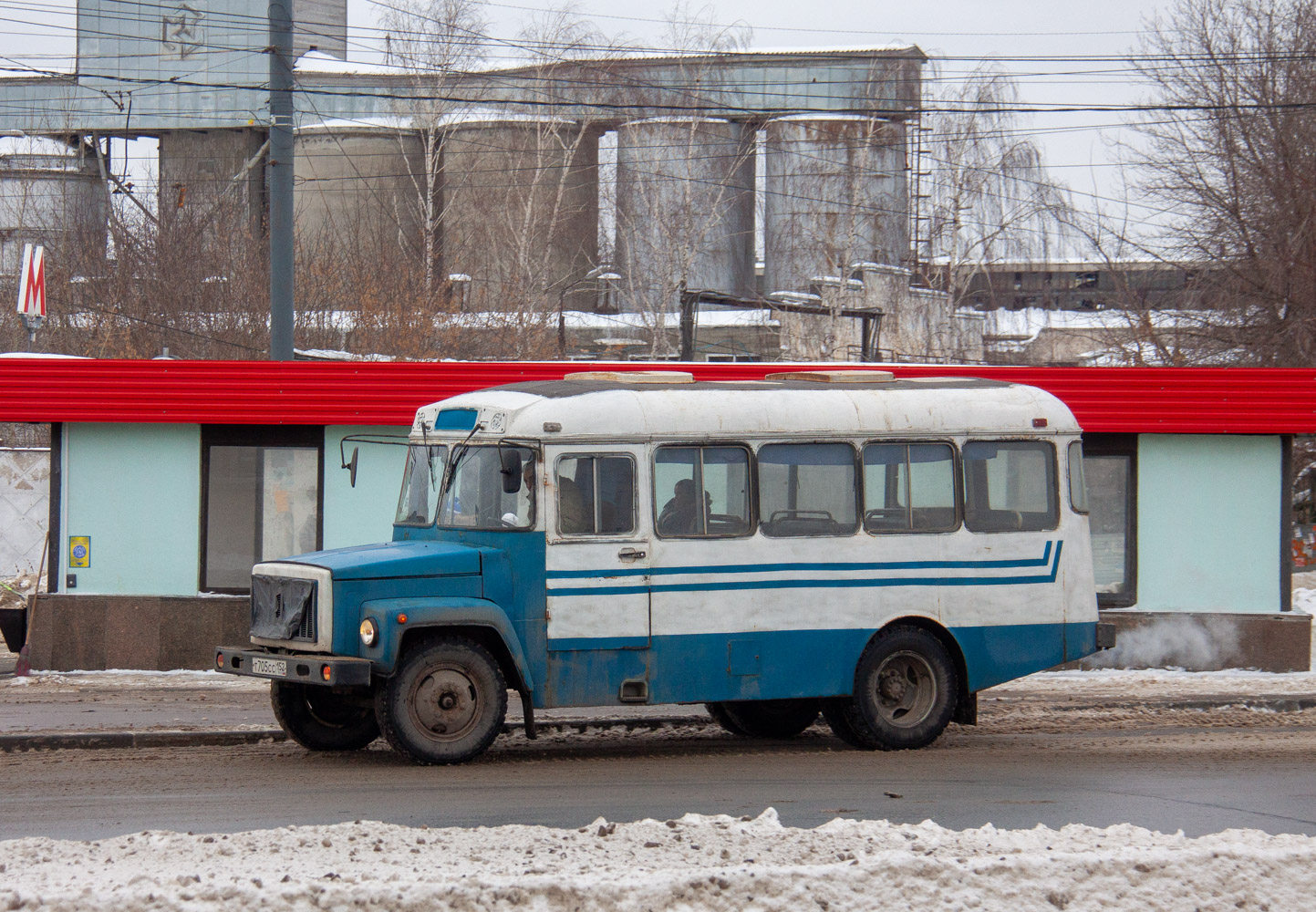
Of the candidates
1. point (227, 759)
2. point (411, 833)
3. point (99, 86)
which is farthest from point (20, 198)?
point (411, 833)

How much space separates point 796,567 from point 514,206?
112 ft

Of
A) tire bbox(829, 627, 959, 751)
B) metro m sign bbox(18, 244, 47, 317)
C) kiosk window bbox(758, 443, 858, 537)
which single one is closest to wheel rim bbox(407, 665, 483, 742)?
kiosk window bbox(758, 443, 858, 537)

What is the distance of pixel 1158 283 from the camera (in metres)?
51.9

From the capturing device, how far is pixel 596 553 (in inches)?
400

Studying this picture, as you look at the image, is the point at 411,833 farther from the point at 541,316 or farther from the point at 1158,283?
the point at 1158,283

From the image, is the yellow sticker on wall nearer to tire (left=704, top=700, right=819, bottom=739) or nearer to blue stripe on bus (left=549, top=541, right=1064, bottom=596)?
tire (left=704, top=700, right=819, bottom=739)

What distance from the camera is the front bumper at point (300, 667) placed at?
934cm

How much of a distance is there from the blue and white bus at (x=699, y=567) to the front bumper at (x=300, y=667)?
0.02 m

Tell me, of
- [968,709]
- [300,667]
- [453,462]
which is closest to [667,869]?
[300,667]

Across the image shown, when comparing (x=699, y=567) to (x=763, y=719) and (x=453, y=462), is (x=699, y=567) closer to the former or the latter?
(x=453, y=462)

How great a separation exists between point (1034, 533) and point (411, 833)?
603 centimetres

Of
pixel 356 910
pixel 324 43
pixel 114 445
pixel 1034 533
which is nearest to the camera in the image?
pixel 356 910

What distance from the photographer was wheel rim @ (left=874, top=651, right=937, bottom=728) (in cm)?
1092

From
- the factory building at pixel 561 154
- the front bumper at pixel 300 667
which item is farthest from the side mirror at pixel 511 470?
the factory building at pixel 561 154
